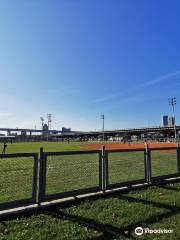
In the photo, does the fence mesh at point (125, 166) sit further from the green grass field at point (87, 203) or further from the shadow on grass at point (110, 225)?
the shadow on grass at point (110, 225)

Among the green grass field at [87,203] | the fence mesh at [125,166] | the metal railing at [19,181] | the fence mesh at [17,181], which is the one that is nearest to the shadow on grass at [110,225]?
the green grass field at [87,203]

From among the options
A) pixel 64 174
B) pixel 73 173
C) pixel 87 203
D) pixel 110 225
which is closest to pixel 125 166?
pixel 73 173

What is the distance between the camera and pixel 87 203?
21.2 ft

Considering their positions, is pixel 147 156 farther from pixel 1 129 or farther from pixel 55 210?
pixel 1 129

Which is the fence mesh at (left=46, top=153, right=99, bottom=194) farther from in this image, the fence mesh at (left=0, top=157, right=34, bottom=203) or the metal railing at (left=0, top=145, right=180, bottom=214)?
the fence mesh at (left=0, top=157, right=34, bottom=203)

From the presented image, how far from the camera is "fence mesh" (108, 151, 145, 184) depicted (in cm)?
818

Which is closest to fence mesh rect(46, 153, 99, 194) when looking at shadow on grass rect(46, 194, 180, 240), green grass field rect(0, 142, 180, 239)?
green grass field rect(0, 142, 180, 239)

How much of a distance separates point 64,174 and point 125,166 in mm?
2790

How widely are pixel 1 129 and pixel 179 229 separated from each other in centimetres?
18283

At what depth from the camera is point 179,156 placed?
1031cm

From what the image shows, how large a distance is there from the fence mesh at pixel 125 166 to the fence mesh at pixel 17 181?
2.52 m

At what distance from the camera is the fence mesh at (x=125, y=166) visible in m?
8.18

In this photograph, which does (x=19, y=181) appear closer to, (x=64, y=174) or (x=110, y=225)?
(x=64, y=174)

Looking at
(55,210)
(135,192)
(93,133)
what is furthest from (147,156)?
(93,133)
